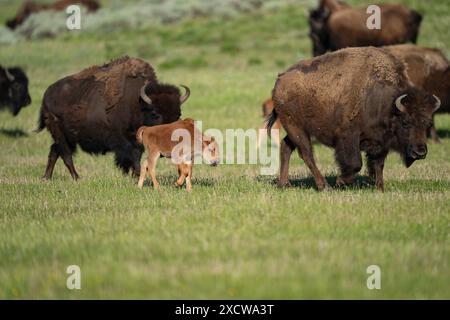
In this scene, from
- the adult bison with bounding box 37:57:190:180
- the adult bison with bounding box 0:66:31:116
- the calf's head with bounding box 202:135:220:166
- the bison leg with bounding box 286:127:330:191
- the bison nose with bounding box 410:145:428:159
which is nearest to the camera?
the bison nose with bounding box 410:145:428:159

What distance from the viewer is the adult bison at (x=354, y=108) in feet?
37.1

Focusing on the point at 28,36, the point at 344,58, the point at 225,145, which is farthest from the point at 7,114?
the point at 28,36

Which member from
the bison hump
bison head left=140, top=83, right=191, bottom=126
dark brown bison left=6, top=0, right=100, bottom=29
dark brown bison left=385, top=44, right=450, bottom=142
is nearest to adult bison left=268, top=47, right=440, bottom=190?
bison head left=140, top=83, right=191, bottom=126

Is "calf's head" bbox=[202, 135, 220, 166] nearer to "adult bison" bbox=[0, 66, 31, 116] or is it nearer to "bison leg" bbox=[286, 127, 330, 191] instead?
"bison leg" bbox=[286, 127, 330, 191]

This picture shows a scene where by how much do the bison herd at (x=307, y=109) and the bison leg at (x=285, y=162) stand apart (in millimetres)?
15

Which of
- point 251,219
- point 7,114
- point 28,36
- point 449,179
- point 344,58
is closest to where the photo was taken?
point 251,219

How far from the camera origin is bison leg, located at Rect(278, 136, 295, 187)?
12.2 m

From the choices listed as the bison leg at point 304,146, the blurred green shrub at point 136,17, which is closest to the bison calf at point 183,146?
the bison leg at point 304,146

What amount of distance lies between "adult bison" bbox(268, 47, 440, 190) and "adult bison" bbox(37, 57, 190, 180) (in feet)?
6.23

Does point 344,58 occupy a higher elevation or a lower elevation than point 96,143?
higher

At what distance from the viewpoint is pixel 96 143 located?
542 inches

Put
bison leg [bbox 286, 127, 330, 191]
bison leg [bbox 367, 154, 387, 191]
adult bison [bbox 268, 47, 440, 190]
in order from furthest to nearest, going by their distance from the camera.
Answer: bison leg [bbox 286, 127, 330, 191], bison leg [bbox 367, 154, 387, 191], adult bison [bbox 268, 47, 440, 190]
